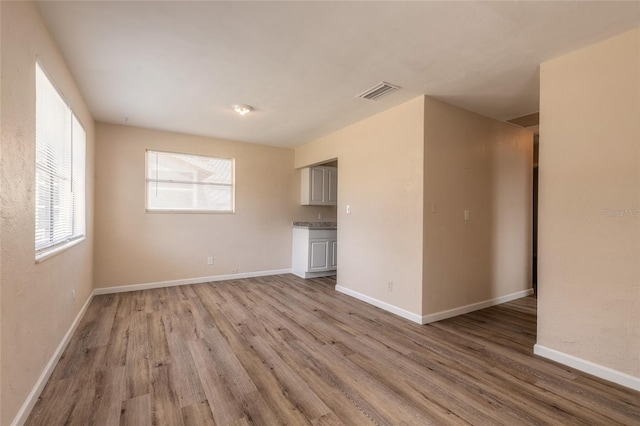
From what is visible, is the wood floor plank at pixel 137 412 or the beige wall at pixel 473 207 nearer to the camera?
the wood floor plank at pixel 137 412

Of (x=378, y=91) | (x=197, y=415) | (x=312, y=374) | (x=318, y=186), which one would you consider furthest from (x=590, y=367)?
(x=318, y=186)

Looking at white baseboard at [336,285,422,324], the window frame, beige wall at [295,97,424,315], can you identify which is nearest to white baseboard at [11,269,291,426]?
the window frame

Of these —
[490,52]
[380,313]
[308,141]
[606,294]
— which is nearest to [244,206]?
[308,141]

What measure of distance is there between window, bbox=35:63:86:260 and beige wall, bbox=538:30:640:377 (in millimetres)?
3882

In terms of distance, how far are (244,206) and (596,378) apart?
4876 mm

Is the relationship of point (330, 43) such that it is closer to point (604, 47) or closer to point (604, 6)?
point (604, 6)

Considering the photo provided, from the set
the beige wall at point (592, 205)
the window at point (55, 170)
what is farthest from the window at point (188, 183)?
the beige wall at point (592, 205)

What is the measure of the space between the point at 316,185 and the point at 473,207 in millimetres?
2950

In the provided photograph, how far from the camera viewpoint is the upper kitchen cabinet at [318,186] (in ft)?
18.7

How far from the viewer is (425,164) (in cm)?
320

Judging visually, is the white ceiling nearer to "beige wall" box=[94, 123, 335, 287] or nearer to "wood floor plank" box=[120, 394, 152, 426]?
"beige wall" box=[94, 123, 335, 287]

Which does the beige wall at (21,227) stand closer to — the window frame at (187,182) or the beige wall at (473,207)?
the window frame at (187,182)

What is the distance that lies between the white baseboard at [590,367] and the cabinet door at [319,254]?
346cm

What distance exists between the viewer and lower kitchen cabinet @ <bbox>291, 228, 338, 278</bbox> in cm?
534
